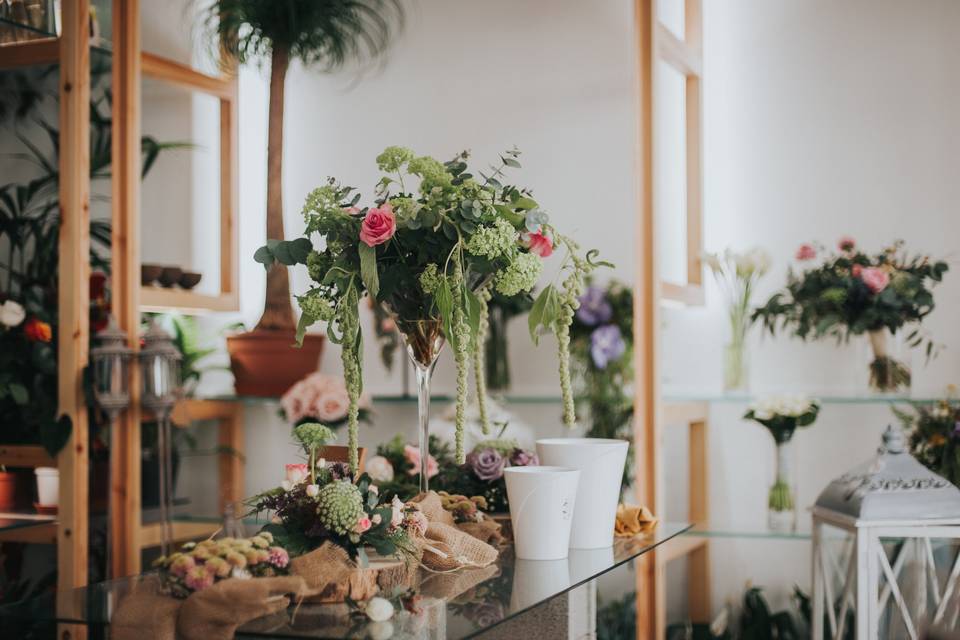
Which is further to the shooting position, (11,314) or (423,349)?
(11,314)

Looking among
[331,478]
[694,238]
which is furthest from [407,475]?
[694,238]

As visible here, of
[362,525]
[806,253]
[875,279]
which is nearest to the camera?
[362,525]

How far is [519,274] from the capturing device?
1936 millimetres

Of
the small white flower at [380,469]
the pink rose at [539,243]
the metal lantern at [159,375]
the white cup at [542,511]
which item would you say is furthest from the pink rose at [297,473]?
the metal lantern at [159,375]

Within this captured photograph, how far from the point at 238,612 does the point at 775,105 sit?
2858mm

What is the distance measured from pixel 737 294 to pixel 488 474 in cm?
171

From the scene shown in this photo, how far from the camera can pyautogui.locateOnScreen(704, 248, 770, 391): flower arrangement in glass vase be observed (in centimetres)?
351

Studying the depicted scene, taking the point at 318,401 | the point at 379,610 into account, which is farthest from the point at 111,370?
the point at 379,610

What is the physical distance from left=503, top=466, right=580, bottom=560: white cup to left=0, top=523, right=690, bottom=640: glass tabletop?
0.09 ft

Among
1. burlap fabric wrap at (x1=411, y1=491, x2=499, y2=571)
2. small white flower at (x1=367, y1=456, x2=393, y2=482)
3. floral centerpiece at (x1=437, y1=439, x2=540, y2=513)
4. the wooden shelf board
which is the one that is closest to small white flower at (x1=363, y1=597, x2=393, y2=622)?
burlap fabric wrap at (x1=411, y1=491, x2=499, y2=571)

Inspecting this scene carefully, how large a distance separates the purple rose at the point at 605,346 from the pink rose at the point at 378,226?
1723 mm

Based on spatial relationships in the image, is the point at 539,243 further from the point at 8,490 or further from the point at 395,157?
the point at 8,490

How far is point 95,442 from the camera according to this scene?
3.35 metres

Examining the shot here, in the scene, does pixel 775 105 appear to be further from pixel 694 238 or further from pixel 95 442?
pixel 95 442
